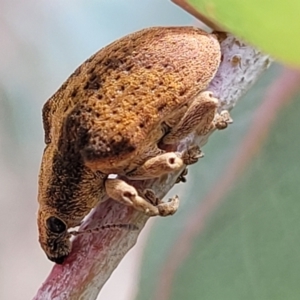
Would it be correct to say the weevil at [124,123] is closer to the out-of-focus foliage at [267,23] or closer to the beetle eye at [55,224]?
the beetle eye at [55,224]

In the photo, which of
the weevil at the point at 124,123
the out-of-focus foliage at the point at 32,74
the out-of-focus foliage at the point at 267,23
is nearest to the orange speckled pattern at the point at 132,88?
the weevil at the point at 124,123

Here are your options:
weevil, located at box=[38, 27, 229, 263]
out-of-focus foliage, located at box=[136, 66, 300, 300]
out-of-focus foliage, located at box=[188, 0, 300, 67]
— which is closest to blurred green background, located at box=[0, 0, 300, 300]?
out-of-focus foliage, located at box=[136, 66, 300, 300]

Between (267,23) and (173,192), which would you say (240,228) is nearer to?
(173,192)

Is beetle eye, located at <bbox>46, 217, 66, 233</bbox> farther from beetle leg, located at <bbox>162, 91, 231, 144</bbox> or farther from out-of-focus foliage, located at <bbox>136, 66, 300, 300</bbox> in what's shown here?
out-of-focus foliage, located at <bbox>136, 66, 300, 300</bbox>

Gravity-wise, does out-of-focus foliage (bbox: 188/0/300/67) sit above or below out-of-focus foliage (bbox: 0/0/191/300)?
above

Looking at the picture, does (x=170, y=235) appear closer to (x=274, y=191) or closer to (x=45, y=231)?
(x=274, y=191)

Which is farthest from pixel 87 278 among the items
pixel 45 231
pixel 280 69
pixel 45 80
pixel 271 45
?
pixel 45 80
